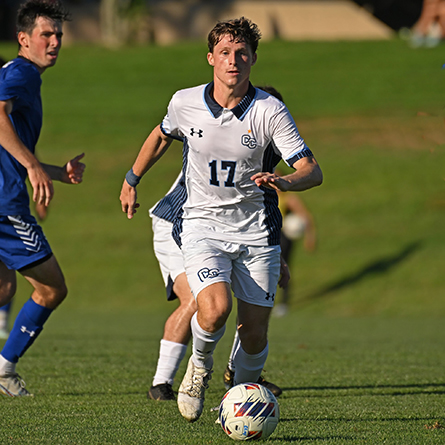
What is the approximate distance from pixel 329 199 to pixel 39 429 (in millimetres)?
18294

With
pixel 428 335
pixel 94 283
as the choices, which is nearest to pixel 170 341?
pixel 428 335

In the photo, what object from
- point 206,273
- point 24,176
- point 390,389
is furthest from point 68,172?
point 390,389

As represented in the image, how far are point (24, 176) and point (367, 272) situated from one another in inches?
523

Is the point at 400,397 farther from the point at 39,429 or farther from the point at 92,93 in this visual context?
the point at 92,93

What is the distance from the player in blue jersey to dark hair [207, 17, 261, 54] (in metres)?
1.50

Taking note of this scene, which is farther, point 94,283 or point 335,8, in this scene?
point 335,8

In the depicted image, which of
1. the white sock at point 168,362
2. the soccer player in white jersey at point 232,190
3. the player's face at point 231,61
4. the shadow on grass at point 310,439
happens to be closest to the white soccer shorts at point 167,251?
the white sock at point 168,362

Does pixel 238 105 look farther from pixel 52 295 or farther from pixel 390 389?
pixel 390 389

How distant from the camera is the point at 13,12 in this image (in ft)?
138

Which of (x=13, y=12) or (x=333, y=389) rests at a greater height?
(x=333, y=389)

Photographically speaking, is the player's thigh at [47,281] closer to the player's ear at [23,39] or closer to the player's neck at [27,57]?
the player's neck at [27,57]

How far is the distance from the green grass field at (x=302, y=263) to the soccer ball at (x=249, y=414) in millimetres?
114

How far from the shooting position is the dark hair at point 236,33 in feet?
16.2

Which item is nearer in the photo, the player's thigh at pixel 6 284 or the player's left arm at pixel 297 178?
the player's left arm at pixel 297 178
